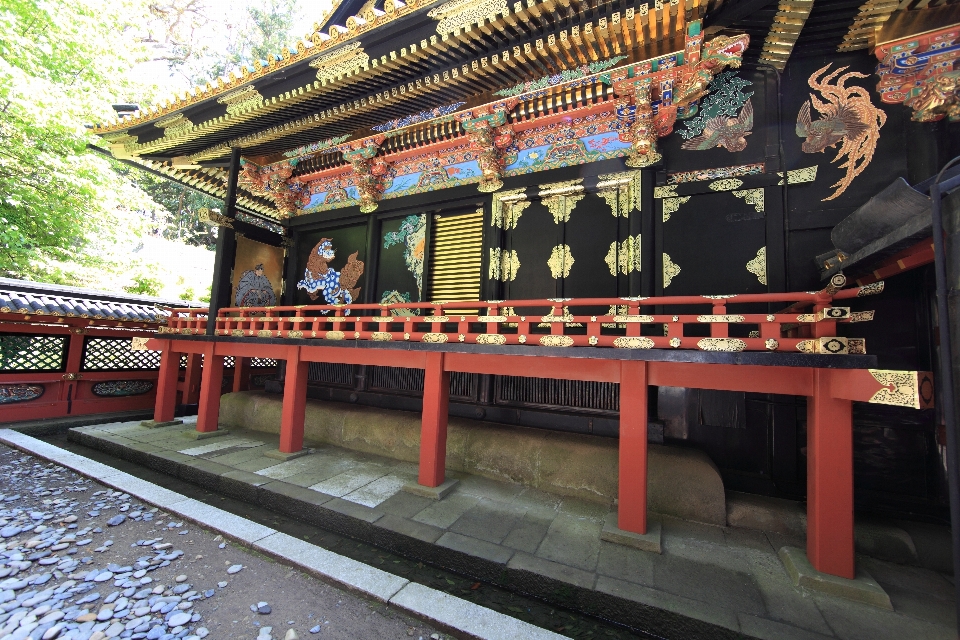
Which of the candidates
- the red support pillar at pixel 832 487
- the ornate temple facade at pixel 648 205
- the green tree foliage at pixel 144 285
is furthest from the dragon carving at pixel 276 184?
the red support pillar at pixel 832 487

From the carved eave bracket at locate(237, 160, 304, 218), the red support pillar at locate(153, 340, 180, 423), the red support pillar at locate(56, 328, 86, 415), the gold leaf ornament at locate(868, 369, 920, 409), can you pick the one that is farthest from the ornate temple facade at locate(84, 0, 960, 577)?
the red support pillar at locate(56, 328, 86, 415)

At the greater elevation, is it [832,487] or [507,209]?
[507,209]

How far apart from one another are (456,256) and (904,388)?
5661mm

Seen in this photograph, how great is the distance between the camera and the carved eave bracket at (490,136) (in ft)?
18.1

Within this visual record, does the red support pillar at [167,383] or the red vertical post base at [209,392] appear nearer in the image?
the red vertical post base at [209,392]

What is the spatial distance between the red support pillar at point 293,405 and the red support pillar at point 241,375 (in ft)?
13.6

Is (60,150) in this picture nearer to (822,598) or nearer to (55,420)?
(55,420)

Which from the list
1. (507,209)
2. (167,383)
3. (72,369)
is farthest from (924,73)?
(72,369)

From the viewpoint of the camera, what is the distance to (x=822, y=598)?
2.95 meters

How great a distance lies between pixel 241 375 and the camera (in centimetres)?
934

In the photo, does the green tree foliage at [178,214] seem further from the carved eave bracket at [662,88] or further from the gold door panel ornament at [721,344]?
the gold door panel ornament at [721,344]

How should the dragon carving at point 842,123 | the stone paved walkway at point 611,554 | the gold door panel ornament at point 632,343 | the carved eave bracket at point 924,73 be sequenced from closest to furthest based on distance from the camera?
the stone paved walkway at point 611,554 < the gold door panel ornament at point 632,343 < the carved eave bracket at point 924,73 < the dragon carving at point 842,123

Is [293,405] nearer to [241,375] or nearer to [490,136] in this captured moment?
[241,375]

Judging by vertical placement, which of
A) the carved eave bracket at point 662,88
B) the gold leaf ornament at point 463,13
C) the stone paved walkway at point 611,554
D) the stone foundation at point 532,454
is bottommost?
the stone paved walkway at point 611,554
